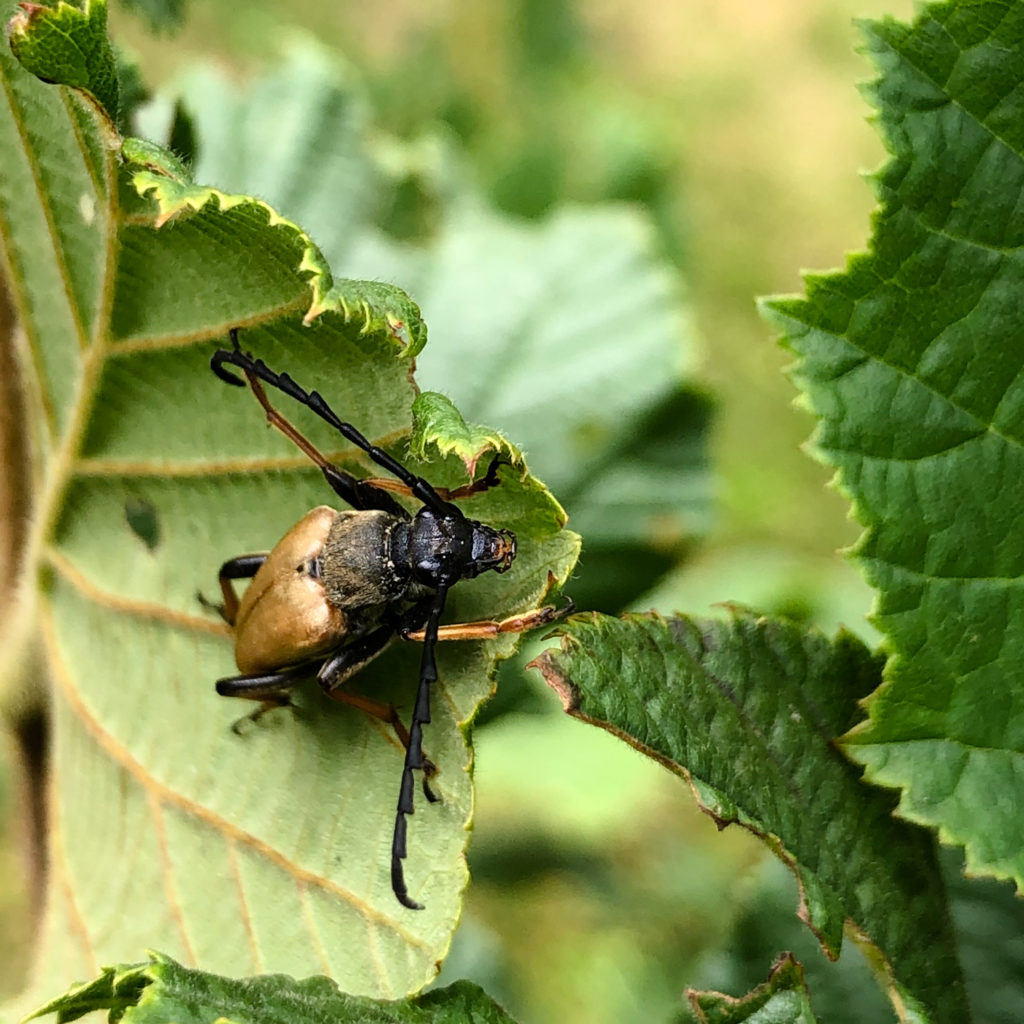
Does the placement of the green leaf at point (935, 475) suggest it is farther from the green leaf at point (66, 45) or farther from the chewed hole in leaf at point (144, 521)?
the chewed hole in leaf at point (144, 521)

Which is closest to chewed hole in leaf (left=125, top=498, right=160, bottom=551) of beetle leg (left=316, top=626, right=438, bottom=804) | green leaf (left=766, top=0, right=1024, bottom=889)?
beetle leg (left=316, top=626, right=438, bottom=804)

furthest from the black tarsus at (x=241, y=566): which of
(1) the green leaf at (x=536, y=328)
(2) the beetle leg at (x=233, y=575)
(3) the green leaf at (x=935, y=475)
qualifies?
(1) the green leaf at (x=536, y=328)

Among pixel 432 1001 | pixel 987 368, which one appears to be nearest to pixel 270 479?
pixel 432 1001

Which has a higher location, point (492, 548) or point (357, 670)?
point (492, 548)

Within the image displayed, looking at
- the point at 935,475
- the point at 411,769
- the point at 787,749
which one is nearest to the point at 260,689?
the point at 411,769

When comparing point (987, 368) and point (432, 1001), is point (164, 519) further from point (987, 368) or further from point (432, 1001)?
point (987, 368)

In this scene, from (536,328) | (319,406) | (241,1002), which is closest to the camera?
(241,1002)

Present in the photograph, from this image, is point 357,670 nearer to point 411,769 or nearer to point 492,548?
point 411,769
